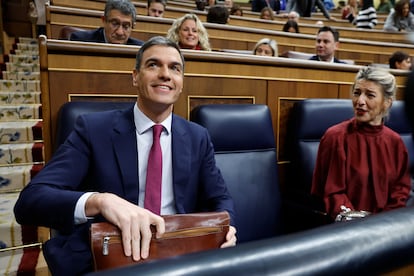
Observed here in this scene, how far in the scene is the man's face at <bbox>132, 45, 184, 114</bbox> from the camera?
0.82 metres

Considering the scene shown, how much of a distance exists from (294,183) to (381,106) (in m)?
0.38

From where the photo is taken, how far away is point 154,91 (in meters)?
0.82

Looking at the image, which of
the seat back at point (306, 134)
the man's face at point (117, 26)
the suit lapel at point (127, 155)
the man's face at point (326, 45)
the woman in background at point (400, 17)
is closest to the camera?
the suit lapel at point (127, 155)

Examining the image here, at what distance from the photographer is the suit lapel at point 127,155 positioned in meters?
0.77

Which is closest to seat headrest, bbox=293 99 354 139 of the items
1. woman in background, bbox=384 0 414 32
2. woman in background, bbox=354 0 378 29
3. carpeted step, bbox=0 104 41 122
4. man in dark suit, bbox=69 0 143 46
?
man in dark suit, bbox=69 0 143 46

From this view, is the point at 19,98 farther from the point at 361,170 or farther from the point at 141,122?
the point at 361,170

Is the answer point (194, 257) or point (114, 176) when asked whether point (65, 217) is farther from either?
point (194, 257)

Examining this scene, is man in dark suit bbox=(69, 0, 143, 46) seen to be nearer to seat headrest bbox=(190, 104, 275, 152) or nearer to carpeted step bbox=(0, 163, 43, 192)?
carpeted step bbox=(0, 163, 43, 192)

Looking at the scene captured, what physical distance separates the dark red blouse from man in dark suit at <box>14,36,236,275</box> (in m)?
0.40

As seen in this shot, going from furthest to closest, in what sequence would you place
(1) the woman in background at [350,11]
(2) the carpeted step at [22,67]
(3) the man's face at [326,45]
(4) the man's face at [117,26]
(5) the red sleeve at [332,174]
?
(1) the woman in background at [350,11], (2) the carpeted step at [22,67], (3) the man's face at [326,45], (4) the man's face at [117,26], (5) the red sleeve at [332,174]

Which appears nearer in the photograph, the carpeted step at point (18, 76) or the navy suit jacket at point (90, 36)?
the navy suit jacket at point (90, 36)

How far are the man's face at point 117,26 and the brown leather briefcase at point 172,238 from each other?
1.25 m

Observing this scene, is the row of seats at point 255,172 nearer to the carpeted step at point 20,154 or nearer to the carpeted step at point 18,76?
the carpeted step at point 20,154

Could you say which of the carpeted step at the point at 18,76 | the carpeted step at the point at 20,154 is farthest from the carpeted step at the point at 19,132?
the carpeted step at the point at 18,76
